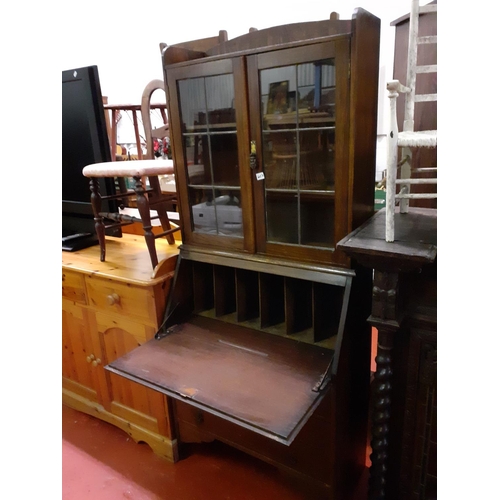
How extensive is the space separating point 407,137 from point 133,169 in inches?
40.2

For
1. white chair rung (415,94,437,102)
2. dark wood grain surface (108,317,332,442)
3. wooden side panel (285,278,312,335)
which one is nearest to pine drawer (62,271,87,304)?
dark wood grain surface (108,317,332,442)

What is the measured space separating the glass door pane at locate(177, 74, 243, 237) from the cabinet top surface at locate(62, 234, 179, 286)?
0.78ft

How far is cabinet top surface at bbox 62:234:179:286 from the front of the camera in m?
1.62

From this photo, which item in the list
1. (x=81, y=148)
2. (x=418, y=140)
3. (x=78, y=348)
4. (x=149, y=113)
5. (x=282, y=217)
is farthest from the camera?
(x=81, y=148)

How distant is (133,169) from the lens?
62.6 inches

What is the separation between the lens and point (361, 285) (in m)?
1.32

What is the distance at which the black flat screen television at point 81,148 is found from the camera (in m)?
1.98

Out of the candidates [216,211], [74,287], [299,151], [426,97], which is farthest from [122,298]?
[426,97]

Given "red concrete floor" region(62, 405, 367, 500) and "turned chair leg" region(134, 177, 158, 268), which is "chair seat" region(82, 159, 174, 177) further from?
"red concrete floor" region(62, 405, 367, 500)

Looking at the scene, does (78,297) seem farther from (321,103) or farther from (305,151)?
(321,103)

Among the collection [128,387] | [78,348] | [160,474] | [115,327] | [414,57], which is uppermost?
[414,57]

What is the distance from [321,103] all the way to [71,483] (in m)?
1.78

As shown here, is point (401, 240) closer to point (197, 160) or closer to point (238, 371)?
point (238, 371)

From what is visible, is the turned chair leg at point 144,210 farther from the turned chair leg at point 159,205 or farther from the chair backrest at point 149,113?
the chair backrest at point 149,113
